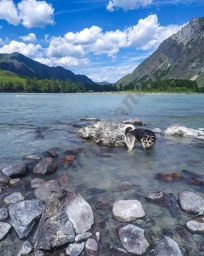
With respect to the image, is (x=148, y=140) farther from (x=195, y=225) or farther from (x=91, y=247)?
(x=91, y=247)

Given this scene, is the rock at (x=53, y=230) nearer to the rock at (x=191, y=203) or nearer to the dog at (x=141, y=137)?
the rock at (x=191, y=203)

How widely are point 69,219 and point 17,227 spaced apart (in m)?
1.25

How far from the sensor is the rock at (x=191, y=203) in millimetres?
5698

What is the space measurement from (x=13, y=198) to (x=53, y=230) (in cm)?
221

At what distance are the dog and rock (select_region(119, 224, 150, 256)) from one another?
6720 mm

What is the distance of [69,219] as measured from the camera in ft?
16.8

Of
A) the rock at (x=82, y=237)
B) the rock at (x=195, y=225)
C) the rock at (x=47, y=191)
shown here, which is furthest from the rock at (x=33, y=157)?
the rock at (x=195, y=225)

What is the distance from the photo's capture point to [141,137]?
1134 centimetres

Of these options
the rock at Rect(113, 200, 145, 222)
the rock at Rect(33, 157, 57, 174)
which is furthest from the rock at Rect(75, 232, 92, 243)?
the rock at Rect(33, 157, 57, 174)

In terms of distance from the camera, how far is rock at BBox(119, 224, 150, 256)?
4.46 m

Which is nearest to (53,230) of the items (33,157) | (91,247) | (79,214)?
(79,214)

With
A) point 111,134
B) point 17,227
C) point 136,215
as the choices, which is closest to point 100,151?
point 111,134

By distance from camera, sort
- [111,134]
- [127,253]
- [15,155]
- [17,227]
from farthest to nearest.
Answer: [111,134]
[15,155]
[17,227]
[127,253]

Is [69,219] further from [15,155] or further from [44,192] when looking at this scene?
[15,155]
